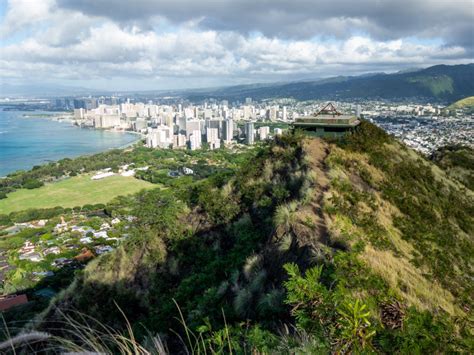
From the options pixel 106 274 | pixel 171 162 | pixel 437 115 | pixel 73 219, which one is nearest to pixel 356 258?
pixel 106 274

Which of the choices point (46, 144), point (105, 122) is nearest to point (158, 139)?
point (46, 144)

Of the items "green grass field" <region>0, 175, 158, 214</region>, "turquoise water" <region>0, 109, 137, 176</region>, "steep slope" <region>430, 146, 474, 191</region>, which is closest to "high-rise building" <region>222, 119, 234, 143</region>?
"turquoise water" <region>0, 109, 137, 176</region>

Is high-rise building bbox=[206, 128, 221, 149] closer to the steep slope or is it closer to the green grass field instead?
the green grass field

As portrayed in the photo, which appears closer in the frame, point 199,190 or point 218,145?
point 199,190

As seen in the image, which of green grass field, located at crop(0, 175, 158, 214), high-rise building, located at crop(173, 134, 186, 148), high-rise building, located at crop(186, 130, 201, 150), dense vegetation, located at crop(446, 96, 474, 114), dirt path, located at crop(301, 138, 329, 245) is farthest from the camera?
dense vegetation, located at crop(446, 96, 474, 114)

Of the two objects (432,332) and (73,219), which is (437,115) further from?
(432,332)
